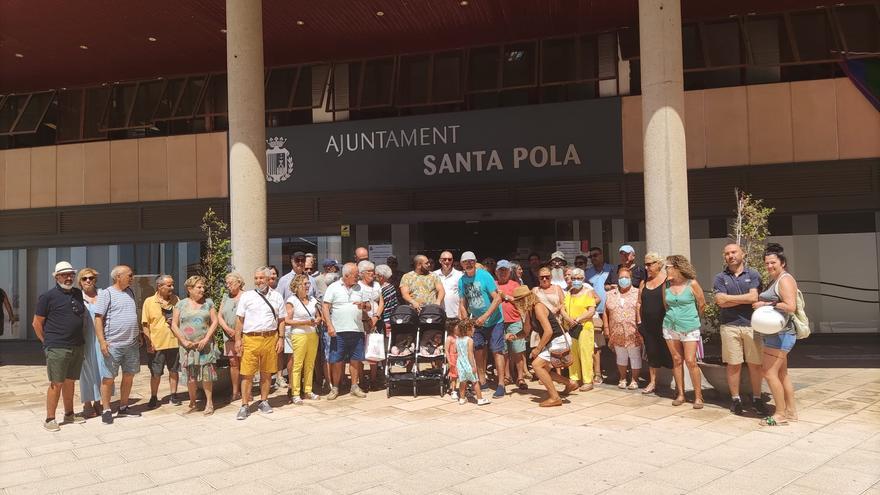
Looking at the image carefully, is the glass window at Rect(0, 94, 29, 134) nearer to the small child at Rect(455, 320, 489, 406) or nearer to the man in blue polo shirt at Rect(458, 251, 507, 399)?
the man in blue polo shirt at Rect(458, 251, 507, 399)

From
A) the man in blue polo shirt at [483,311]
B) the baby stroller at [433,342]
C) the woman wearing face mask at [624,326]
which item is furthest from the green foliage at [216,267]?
the woman wearing face mask at [624,326]

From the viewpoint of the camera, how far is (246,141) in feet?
29.5

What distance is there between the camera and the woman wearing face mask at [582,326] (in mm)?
7266

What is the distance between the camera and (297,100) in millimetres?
13234

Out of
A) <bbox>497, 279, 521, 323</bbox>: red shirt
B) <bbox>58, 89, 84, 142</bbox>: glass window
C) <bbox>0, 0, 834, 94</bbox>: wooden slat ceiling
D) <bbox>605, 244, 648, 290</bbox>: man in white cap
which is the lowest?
<bbox>497, 279, 521, 323</bbox>: red shirt

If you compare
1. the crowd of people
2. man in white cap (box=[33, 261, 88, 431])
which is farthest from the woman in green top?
man in white cap (box=[33, 261, 88, 431])

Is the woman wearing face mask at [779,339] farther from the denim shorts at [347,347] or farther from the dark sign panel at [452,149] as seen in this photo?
the dark sign panel at [452,149]

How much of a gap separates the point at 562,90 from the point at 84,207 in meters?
11.9

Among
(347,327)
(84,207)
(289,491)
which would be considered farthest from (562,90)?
(84,207)

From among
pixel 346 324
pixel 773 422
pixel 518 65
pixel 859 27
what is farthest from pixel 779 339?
pixel 859 27

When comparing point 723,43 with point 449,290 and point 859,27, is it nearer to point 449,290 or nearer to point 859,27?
point 859,27

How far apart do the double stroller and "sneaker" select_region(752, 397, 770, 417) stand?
3.54 meters

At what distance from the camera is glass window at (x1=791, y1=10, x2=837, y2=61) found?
Answer: 10.8 meters

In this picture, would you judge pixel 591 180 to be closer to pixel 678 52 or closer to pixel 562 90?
pixel 562 90
